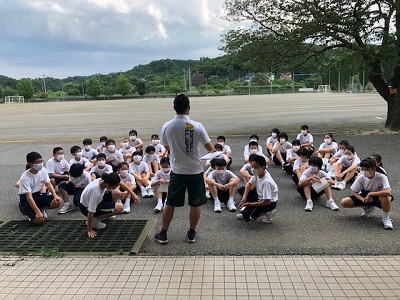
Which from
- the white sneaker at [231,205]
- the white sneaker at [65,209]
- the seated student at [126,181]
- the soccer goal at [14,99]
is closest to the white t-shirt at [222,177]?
the white sneaker at [231,205]

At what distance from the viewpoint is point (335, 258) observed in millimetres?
4230

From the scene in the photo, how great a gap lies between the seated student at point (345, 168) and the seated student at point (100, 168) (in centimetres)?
474

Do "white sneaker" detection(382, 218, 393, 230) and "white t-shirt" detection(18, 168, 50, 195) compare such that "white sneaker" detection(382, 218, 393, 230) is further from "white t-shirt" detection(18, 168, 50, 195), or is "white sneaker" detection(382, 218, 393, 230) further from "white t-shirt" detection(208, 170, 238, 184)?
"white t-shirt" detection(18, 168, 50, 195)

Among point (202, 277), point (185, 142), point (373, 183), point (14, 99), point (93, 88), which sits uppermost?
point (93, 88)

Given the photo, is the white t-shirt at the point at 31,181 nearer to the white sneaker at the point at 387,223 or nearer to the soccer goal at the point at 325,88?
the white sneaker at the point at 387,223

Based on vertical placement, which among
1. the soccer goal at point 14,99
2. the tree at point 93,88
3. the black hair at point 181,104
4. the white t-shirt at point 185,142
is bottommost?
the white t-shirt at point 185,142

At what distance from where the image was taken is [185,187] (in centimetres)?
467

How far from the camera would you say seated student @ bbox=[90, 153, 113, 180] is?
7.02 m

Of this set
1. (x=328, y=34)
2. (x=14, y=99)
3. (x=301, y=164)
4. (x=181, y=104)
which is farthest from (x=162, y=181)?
(x=14, y=99)

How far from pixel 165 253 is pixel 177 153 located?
1.32m

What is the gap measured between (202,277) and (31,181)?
3518 millimetres

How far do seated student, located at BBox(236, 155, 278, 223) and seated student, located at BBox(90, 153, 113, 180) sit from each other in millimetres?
3101

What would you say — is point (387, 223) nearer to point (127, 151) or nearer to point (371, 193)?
point (371, 193)

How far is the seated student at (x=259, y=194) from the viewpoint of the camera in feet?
17.1
